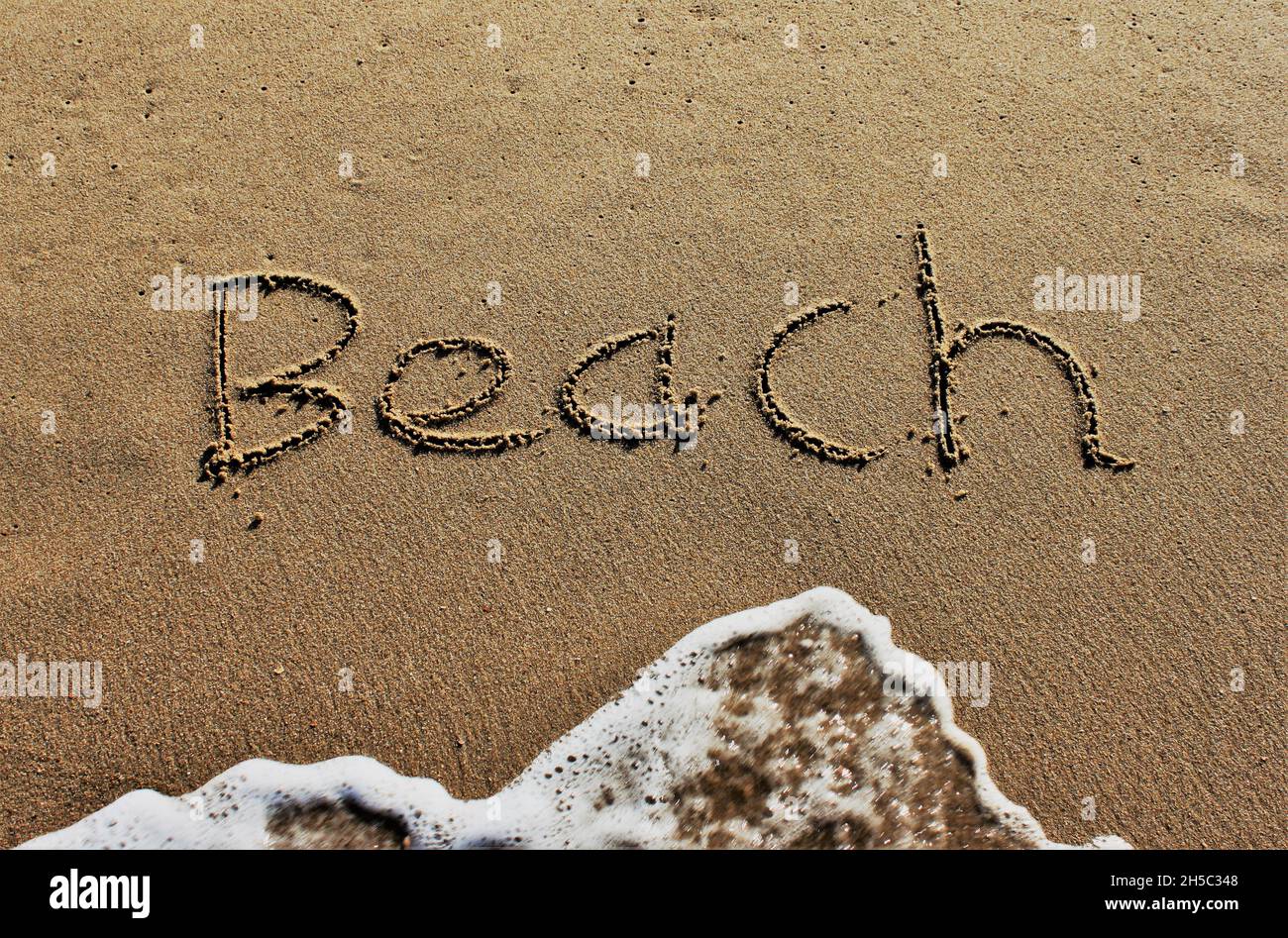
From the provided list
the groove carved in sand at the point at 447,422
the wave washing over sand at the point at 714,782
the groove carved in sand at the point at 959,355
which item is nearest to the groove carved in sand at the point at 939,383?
the groove carved in sand at the point at 959,355

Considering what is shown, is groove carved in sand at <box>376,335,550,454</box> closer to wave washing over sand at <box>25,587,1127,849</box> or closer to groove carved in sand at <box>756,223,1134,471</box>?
groove carved in sand at <box>756,223,1134,471</box>

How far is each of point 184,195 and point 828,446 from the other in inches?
144

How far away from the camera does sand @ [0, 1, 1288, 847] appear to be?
3.72 metres

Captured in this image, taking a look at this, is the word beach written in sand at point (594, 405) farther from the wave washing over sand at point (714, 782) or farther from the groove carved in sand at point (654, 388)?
the wave washing over sand at point (714, 782)

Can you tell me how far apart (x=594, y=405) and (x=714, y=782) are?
1.79 metres

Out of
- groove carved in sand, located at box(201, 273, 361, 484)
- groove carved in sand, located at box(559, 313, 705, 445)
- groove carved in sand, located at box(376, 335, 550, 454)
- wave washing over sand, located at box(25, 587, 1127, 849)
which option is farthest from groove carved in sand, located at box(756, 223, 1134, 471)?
groove carved in sand, located at box(201, 273, 361, 484)

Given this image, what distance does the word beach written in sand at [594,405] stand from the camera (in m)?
4.18

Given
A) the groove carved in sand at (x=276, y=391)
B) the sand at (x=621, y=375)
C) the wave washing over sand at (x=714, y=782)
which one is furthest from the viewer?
the groove carved in sand at (x=276, y=391)

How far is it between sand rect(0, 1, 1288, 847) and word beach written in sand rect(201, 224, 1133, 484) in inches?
1.6

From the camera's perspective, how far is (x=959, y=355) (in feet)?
14.5

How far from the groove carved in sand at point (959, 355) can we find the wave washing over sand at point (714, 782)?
1.04 m

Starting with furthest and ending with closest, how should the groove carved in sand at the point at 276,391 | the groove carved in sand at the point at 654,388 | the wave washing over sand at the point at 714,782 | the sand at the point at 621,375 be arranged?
1. the groove carved in sand at the point at 654,388
2. the groove carved in sand at the point at 276,391
3. the sand at the point at 621,375
4. the wave washing over sand at the point at 714,782

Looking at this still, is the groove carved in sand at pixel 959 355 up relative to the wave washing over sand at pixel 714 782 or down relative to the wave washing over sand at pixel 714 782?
up

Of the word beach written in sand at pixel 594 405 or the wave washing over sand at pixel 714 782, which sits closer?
the wave washing over sand at pixel 714 782
